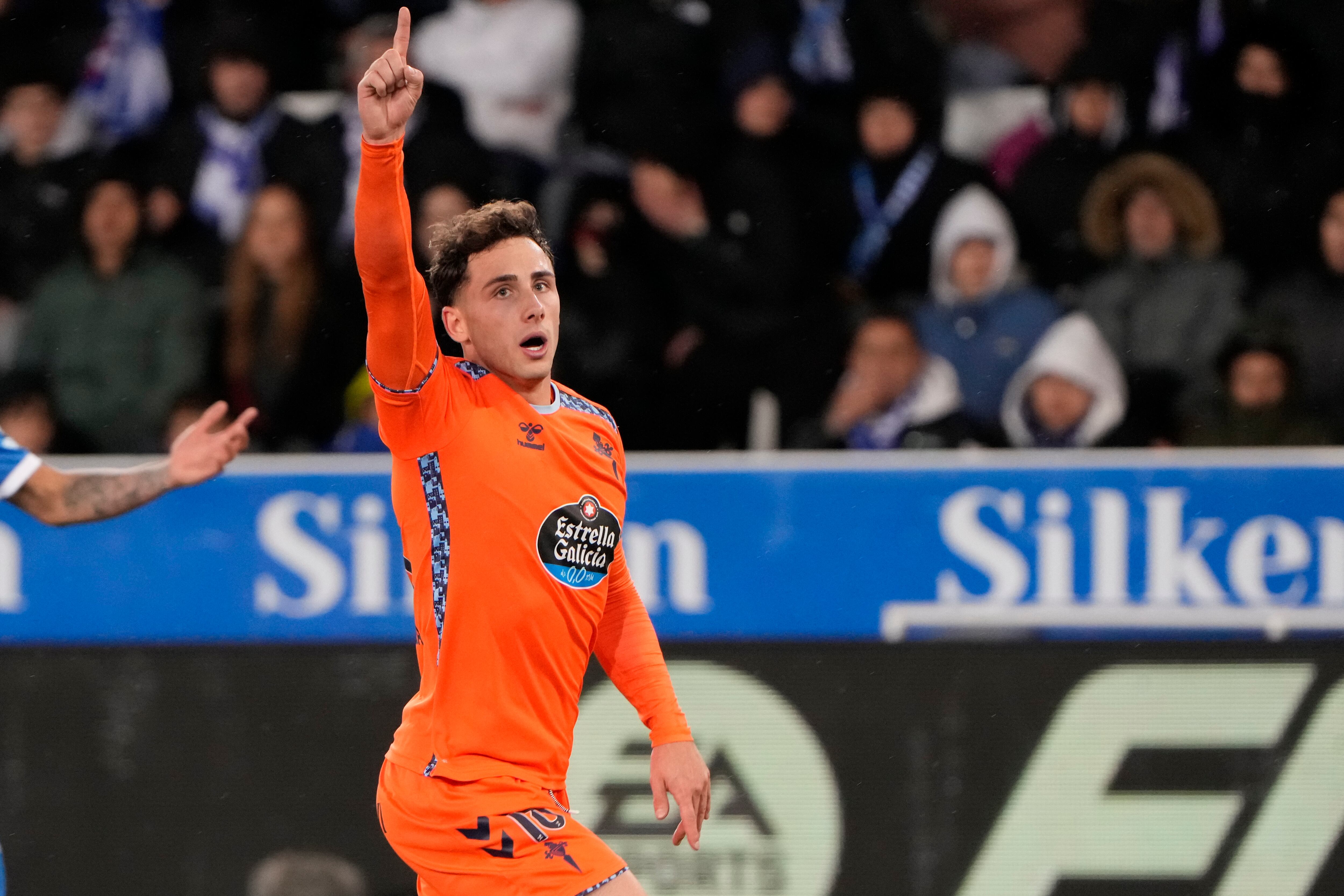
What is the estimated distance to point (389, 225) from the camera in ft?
10.1

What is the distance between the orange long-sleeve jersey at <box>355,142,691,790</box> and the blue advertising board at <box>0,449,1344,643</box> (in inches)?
56.5

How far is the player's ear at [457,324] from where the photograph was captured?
3.54m

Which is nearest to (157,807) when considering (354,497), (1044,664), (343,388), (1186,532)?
(354,497)

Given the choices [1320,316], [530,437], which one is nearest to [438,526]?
[530,437]

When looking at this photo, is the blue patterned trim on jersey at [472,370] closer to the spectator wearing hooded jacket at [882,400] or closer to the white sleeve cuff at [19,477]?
the white sleeve cuff at [19,477]

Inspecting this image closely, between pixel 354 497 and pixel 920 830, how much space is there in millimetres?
1930

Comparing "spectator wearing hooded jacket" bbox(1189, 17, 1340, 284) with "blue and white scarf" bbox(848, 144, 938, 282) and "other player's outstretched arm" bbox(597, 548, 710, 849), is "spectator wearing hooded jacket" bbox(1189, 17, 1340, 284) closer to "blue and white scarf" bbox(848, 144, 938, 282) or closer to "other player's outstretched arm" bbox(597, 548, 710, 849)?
"blue and white scarf" bbox(848, 144, 938, 282)

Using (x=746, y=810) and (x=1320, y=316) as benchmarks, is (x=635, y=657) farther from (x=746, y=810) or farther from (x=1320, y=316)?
(x=1320, y=316)

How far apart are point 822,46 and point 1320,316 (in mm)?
2100

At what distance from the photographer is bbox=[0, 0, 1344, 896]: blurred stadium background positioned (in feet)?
15.9

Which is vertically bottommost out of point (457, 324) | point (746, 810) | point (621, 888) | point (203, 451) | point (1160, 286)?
point (746, 810)

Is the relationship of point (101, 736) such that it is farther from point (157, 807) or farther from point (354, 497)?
point (354, 497)

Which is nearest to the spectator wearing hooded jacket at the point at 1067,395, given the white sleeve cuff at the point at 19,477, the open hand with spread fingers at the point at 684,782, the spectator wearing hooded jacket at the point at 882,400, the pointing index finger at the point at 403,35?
the spectator wearing hooded jacket at the point at 882,400

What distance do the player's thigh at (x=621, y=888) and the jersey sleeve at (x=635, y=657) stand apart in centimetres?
37
